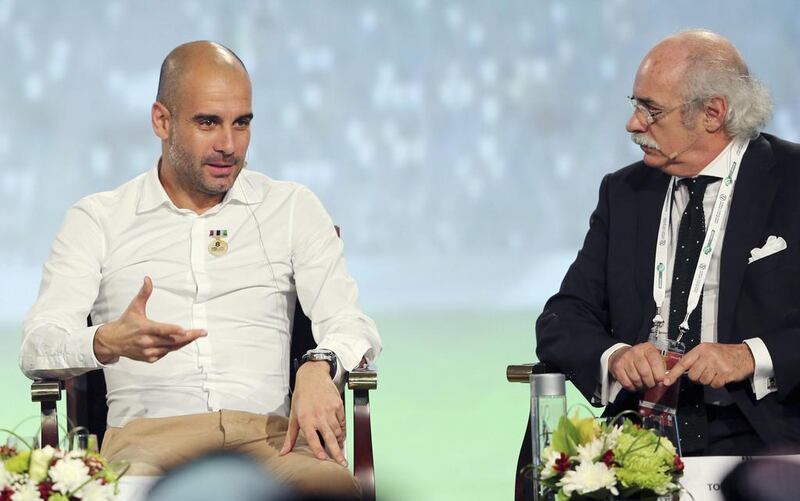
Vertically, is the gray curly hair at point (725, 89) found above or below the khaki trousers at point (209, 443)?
above

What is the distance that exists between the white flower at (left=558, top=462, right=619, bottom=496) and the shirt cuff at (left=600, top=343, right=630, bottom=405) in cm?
86

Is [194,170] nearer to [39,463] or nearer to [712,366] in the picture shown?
[39,463]

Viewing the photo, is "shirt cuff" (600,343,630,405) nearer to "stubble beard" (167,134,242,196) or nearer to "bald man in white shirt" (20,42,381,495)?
"bald man in white shirt" (20,42,381,495)

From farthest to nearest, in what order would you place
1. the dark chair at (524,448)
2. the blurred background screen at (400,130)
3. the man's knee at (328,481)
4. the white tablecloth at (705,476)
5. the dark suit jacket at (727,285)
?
the blurred background screen at (400,130) < the dark suit jacket at (727,285) < the dark chair at (524,448) < the man's knee at (328,481) < the white tablecloth at (705,476)

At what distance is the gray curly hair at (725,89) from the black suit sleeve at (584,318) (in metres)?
0.45

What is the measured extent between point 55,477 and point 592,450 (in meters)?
1.23

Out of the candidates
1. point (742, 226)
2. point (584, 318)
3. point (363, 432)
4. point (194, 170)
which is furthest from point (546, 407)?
point (194, 170)

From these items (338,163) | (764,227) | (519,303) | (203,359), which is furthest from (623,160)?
(203,359)

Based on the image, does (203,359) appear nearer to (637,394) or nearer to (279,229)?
(279,229)

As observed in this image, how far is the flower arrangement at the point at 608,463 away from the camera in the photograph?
9.80 feet

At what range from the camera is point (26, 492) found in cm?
281

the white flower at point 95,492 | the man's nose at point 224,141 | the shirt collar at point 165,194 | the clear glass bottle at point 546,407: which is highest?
the man's nose at point 224,141

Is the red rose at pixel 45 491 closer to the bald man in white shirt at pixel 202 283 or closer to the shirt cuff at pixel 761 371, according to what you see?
the bald man in white shirt at pixel 202 283

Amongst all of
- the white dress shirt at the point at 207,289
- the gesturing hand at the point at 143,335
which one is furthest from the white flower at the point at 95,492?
the white dress shirt at the point at 207,289
